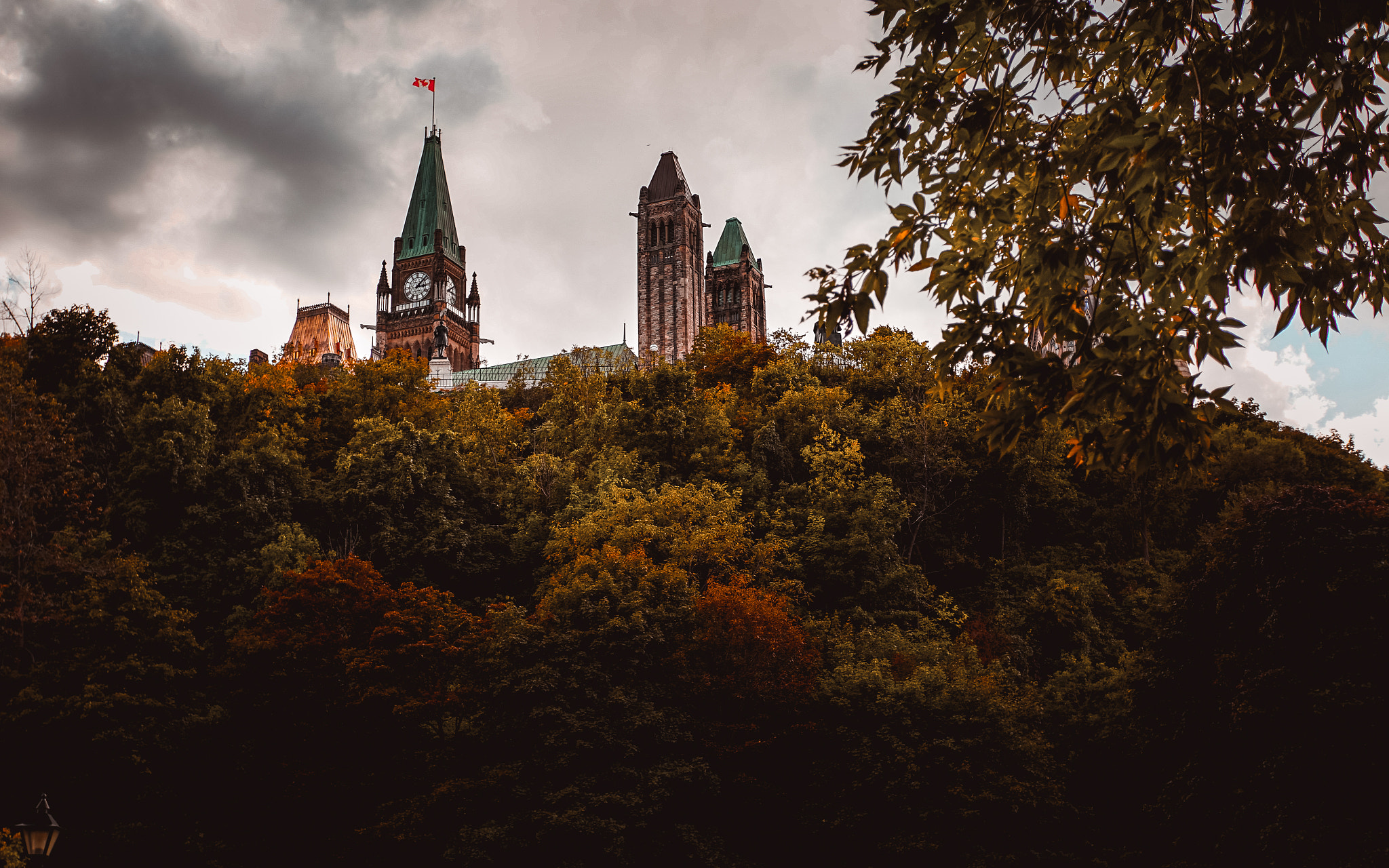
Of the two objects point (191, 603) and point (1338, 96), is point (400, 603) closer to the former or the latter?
point (191, 603)

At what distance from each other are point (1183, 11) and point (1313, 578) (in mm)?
18140

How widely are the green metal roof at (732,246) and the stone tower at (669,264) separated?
4447 mm

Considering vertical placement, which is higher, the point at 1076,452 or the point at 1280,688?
the point at 1076,452

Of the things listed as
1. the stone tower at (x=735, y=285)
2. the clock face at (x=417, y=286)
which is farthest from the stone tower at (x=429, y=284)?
the stone tower at (x=735, y=285)

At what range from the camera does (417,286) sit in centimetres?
11756

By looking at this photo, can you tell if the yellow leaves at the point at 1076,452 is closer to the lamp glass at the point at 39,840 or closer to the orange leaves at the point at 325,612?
the lamp glass at the point at 39,840

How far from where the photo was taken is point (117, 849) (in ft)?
73.4

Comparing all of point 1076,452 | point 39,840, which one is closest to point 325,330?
point 39,840

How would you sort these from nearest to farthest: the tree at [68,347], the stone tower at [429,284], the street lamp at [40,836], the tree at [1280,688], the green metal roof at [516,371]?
the street lamp at [40,836]
the tree at [1280,688]
the tree at [68,347]
the green metal roof at [516,371]
the stone tower at [429,284]

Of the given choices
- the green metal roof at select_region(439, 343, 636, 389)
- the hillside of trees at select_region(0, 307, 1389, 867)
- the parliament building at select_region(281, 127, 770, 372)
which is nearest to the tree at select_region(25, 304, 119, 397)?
the hillside of trees at select_region(0, 307, 1389, 867)

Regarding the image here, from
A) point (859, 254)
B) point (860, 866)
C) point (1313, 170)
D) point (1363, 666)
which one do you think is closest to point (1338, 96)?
point (1313, 170)

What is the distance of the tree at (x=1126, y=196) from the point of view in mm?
4820

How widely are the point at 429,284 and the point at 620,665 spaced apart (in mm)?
100429

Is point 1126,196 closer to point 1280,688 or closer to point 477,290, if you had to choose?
point 1280,688
